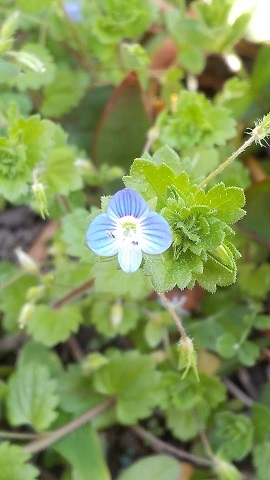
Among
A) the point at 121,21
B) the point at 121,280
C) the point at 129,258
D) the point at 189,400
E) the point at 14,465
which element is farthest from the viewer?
the point at 121,21

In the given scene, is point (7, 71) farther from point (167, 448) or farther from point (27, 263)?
point (167, 448)

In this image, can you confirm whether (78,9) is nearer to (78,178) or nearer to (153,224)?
(78,178)

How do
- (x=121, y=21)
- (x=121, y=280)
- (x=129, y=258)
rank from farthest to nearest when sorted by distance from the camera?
(x=121, y=21) → (x=121, y=280) → (x=129, y=258)

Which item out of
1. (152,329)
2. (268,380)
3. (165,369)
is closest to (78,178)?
(152,329)

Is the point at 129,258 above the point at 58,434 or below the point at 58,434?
above

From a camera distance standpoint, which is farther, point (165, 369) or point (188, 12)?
point (188, 12)

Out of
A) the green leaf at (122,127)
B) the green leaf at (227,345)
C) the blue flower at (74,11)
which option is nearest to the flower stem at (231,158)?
the green leaf at (227,345)

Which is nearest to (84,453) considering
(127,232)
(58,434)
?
(58,434)
